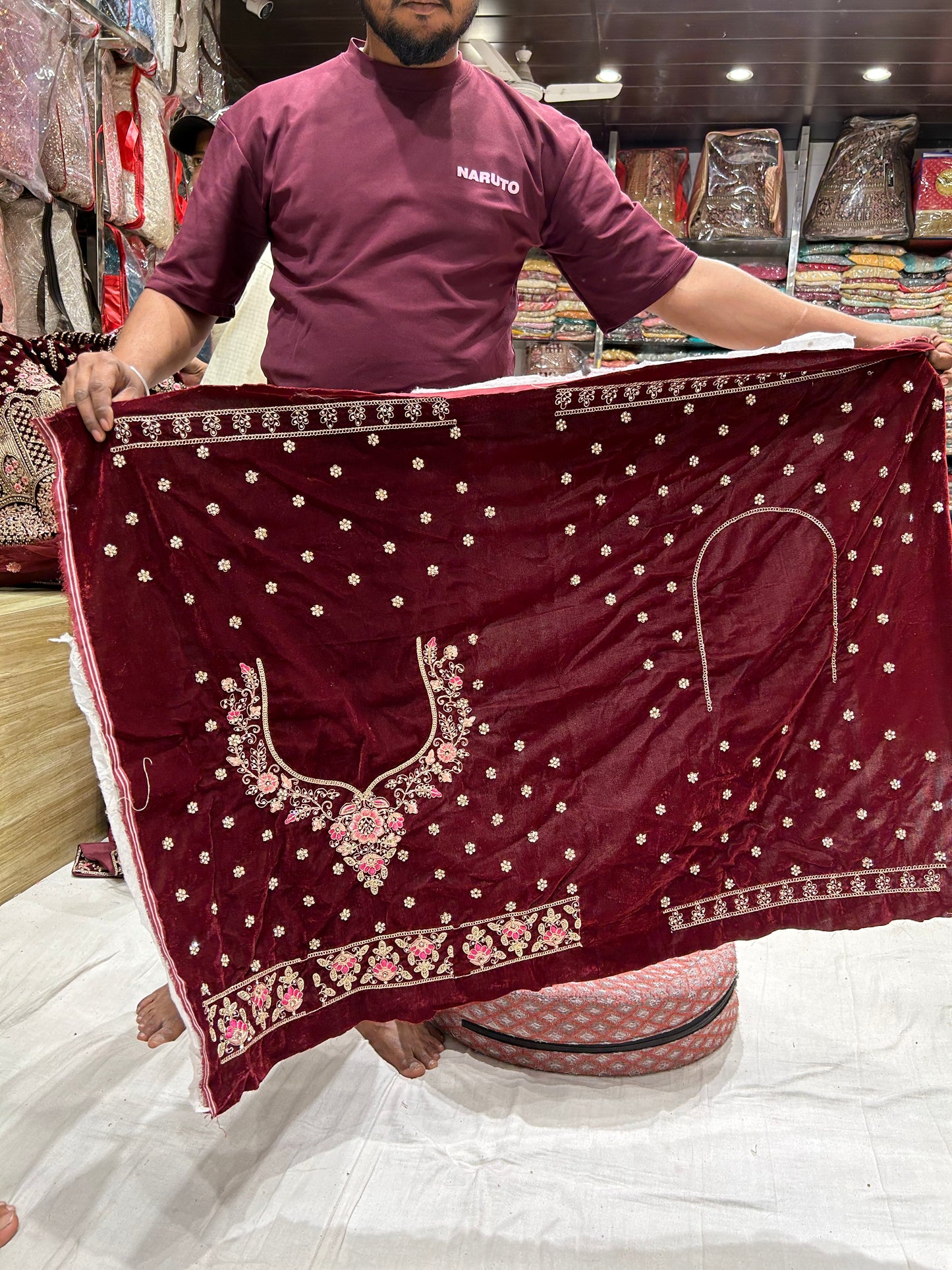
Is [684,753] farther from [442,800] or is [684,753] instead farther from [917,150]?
[917,150]

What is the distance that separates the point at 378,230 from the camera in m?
1.41

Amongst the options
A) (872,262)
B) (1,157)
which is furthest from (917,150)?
(1,157)

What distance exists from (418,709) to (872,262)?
13.1 ft

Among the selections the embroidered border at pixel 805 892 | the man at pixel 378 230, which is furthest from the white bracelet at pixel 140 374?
the embroidered border at pixel 805 892

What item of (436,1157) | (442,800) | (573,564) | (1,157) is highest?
(1,157)

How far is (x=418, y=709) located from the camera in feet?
4.21

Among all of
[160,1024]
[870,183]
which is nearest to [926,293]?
[870,183]

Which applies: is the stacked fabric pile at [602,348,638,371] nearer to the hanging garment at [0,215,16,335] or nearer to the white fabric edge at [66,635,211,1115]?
the hanging garment at [0,215,16,335]

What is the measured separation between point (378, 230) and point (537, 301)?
3241mm

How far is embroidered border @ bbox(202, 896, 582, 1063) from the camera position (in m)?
1.23

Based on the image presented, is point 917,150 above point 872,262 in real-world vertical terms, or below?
above

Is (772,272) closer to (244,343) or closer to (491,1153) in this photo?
(244,343)

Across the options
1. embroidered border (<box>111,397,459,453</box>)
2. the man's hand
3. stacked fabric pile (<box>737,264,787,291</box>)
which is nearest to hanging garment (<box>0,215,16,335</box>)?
the man's hand

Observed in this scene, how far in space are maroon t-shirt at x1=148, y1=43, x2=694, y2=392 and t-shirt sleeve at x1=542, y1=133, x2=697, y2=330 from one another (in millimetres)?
89
